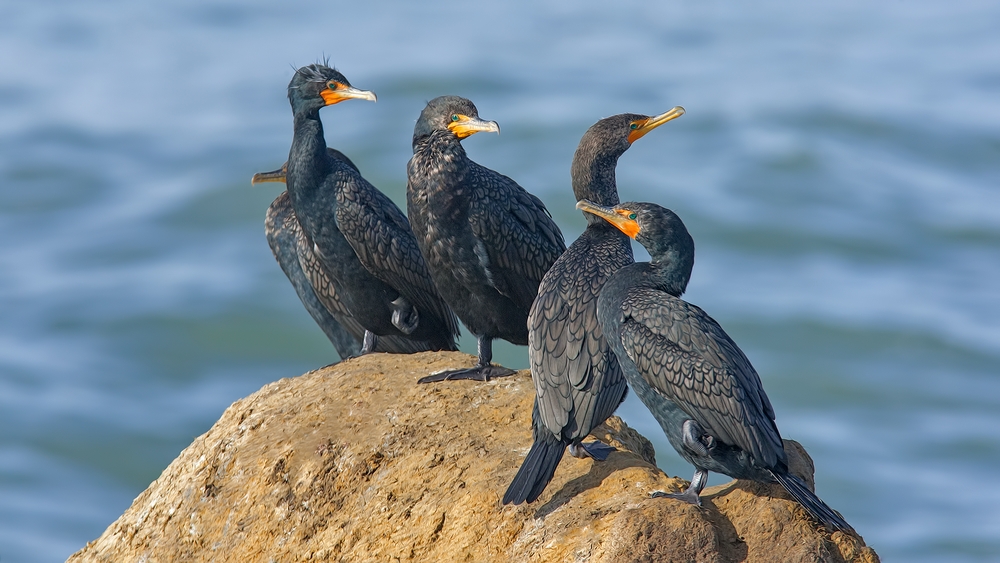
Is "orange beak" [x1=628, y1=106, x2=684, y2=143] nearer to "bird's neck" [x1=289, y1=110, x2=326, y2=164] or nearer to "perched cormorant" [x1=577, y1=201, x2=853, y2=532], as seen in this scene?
"perched cormorant" [x1=577, y1=201, x2=853, y2=532]

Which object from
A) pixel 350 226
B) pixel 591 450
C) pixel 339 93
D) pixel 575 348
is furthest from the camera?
pixel 339 93

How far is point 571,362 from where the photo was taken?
21.9ft

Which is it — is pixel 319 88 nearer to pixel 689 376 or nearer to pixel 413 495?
pixel 413 495

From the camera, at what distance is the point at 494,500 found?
6.36 metres

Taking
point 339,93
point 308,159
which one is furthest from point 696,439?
point 339,93

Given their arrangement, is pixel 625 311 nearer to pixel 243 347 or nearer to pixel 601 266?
pixel 601 266

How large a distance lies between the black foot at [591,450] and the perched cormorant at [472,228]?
4.35ft

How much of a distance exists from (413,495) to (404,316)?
115 inches

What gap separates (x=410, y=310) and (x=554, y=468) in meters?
3.45

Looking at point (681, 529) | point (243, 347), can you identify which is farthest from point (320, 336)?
point (681, 529)

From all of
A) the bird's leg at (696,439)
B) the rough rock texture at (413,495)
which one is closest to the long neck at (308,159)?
the rough rock texture at (413,495)

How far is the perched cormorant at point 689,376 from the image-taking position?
599 cm

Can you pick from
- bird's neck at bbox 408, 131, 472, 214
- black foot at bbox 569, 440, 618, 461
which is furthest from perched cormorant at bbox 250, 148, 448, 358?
black foot at bbox 569, 440, 618, 461

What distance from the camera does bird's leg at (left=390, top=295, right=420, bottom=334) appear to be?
9.39 m
